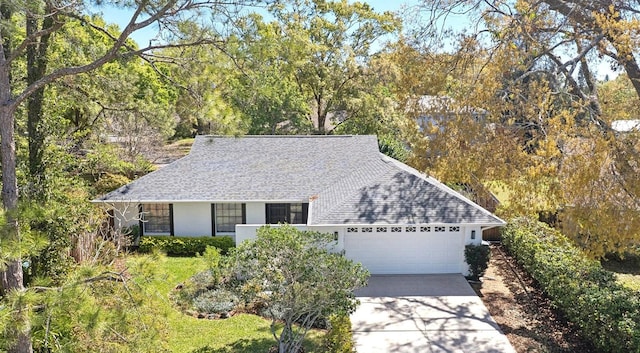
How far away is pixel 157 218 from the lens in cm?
1778

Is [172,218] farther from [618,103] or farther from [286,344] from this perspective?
[618,103]

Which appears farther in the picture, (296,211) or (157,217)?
(157,217)

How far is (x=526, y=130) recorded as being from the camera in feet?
38.9

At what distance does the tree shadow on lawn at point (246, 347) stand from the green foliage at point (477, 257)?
710 centimetres

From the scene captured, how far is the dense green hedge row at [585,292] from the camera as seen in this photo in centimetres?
890

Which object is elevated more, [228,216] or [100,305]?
[100,305]

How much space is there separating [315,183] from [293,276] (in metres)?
8.98

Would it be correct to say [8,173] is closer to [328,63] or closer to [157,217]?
[157,217]

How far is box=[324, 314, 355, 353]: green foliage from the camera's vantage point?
30.0 feet

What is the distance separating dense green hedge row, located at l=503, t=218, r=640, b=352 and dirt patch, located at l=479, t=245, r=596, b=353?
423 millimetres

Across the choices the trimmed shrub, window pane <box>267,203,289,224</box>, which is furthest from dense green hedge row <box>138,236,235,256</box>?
the trimmed shrub

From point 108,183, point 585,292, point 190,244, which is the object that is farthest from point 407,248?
Result: point 108,183

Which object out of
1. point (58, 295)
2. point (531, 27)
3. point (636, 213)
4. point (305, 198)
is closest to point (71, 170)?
point (305, 198)

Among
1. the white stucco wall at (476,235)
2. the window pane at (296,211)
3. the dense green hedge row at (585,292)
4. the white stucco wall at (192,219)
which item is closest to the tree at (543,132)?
the dense green hedge row at (585,292)
